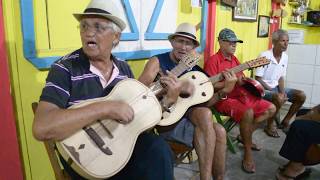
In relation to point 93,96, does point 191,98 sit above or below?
below

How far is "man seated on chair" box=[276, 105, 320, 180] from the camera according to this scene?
7.29 ft

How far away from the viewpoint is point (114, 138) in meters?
1.39

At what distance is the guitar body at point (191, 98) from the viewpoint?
201 centimetres

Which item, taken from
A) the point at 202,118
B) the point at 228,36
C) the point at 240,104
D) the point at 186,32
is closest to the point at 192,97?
the point at 202,118

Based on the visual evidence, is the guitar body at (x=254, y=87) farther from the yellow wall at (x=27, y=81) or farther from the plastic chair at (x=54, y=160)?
the plastic chair at (x=54, y=160)

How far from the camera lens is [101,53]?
159 cm

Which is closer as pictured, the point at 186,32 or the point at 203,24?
the point at 186,32

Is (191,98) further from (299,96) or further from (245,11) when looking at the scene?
(245,11)

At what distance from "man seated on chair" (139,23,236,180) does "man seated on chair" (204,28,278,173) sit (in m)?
0.65

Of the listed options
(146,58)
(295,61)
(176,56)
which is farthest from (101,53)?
(295,61)

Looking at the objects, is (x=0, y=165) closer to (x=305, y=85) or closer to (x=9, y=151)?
(x=9, y=151)

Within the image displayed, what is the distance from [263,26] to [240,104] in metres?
2.31

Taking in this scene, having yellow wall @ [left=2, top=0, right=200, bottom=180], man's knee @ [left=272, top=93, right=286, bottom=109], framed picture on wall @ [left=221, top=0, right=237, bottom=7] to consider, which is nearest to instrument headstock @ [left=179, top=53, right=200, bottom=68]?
yellow wall @ [left=2, top=0, right=200, bottom=180]

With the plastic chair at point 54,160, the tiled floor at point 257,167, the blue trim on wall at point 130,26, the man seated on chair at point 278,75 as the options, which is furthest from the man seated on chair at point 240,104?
the plastic chair at point 54,160
